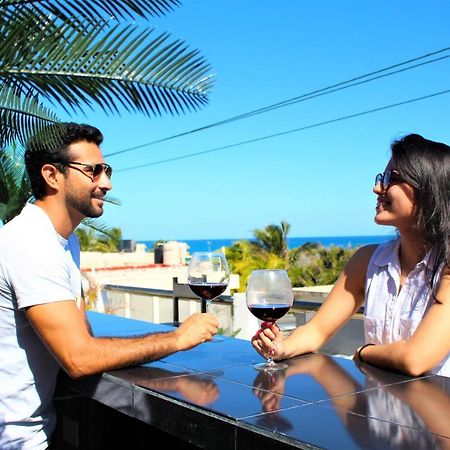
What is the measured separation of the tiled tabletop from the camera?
125cm

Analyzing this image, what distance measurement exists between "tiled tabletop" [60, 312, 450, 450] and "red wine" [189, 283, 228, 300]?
0.27m

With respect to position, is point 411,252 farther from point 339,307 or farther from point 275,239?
point 275,239

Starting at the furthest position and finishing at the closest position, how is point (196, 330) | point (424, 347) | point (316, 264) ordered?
point (316, 264) → point (196, 330) → point (424, 347)

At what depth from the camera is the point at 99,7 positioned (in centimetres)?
301

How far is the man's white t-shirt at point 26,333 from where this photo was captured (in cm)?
195

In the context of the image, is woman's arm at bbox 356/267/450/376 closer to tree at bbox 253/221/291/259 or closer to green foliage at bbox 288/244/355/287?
green foliage at bbox 288/244/355/287

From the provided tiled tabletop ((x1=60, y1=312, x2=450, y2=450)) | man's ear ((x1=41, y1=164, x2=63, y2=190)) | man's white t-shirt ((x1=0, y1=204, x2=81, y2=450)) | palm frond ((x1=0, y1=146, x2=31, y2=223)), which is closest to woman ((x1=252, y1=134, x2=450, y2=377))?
tiled tabletop ((x1=60, y1=312, x2=450, y2=450))

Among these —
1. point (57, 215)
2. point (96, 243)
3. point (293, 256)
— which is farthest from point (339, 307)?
point (96, 243)

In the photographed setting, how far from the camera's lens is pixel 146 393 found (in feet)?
5.52

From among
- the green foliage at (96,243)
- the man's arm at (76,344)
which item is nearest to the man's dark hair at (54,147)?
the man's arm at (76,344)

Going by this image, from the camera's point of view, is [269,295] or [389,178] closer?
[269,295]

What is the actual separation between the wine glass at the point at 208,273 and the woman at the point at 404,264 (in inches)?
12.2

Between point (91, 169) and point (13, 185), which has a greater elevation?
point (13, 185)

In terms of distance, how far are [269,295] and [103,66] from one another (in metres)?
1.56
